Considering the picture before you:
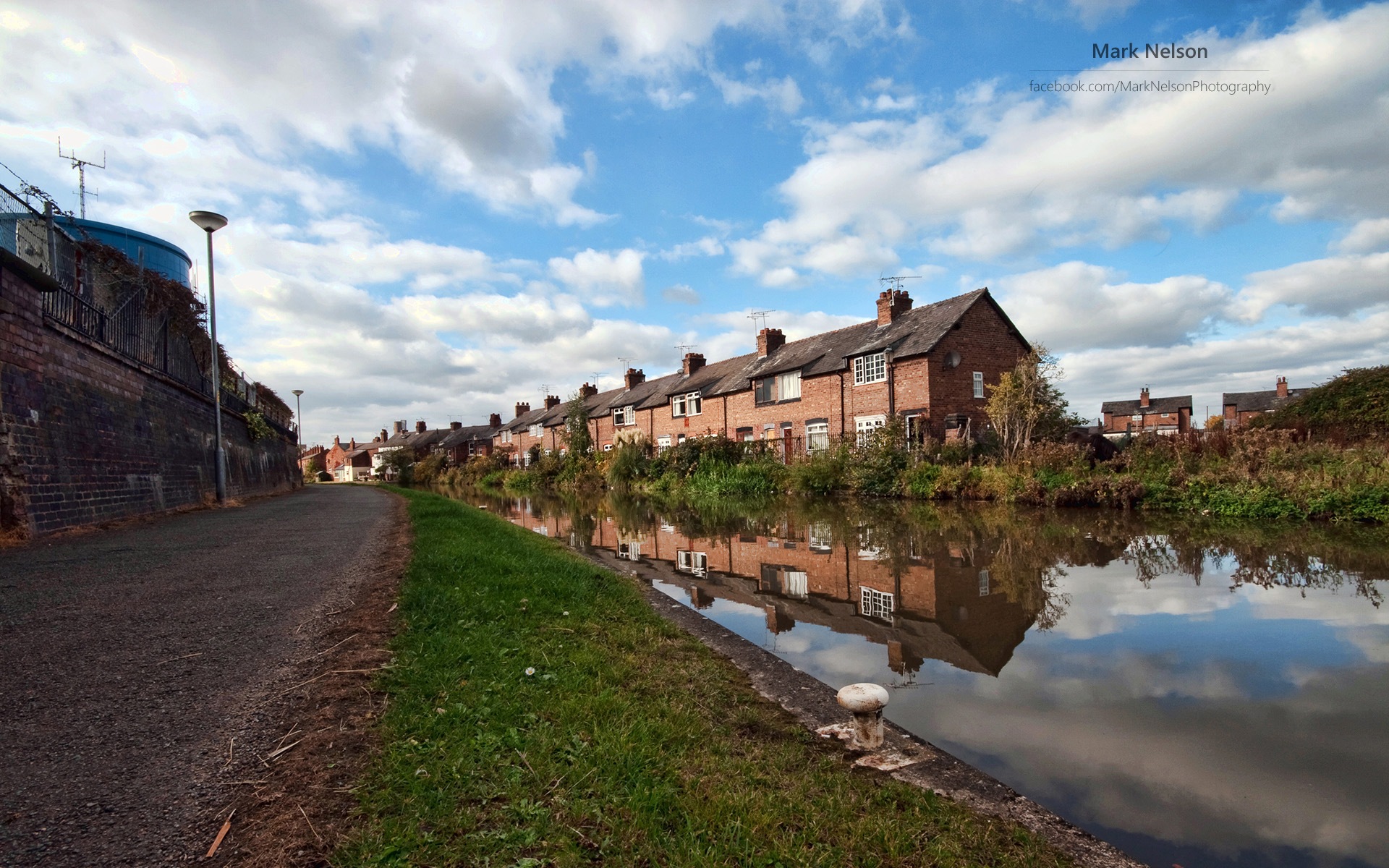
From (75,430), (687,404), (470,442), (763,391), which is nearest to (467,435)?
(470,442)

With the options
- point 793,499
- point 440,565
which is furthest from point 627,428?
point 440,565

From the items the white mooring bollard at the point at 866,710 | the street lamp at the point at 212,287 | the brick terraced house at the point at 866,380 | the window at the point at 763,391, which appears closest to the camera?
the white mooring bollard at the point at 866,710

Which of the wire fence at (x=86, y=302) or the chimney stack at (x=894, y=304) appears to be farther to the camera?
the chimney stack at (x=894, y=304)

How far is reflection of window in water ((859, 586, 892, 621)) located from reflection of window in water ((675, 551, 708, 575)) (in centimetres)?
282

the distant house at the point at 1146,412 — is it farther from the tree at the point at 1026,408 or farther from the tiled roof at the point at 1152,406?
the tree at the point at 1026,408

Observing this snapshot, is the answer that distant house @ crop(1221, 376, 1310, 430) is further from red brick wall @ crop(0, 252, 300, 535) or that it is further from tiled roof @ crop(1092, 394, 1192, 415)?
red brick wall @ crop(0, 252, 300, 535)

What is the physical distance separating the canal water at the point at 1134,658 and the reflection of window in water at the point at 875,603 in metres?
0.05

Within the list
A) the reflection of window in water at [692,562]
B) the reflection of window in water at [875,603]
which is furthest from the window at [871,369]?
the reflection of window in water at [875,603]

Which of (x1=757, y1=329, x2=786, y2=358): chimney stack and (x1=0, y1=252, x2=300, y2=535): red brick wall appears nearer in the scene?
(x1=0, y1=252, x2=300, y2=535): red brick wall

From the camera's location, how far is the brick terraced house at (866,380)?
76.1 ft

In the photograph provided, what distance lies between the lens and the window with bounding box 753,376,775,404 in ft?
99.4

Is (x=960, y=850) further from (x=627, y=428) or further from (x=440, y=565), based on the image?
(x=627, y=428)

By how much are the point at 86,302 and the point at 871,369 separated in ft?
72.7

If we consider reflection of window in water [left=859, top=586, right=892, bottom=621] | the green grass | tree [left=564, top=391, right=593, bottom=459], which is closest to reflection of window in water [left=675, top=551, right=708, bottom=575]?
reflection of window in water [left=859, top=586, right=892, bottom=621]
